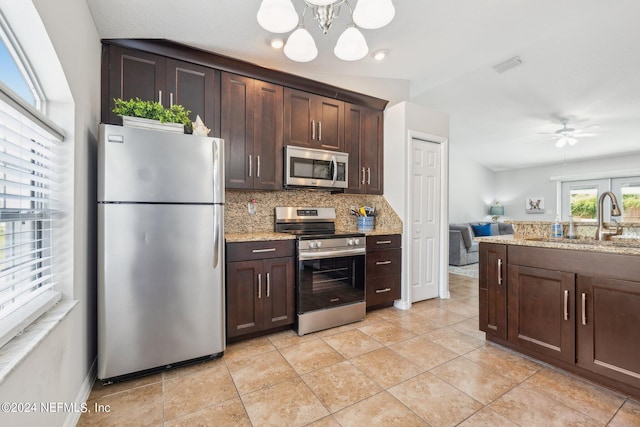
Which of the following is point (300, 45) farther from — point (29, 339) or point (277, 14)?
point (29, 339)

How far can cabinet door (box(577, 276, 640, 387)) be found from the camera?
5.24 feet

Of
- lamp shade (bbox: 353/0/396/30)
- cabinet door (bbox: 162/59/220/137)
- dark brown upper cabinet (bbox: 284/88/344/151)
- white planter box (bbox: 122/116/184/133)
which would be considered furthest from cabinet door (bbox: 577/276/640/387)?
cabinet door (bbox: 162/59/220/137)

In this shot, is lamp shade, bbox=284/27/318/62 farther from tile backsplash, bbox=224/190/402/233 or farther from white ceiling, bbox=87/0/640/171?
tile backsplash, bbox=224/190/402/233

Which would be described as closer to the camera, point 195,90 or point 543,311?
point 543,311

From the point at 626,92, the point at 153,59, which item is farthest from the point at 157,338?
the point at 626,92

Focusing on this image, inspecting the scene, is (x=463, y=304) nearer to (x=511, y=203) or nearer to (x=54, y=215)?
(x=54, y=215)

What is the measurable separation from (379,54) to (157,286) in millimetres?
2627

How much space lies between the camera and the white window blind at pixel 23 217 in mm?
1073

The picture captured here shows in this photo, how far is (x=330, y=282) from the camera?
8.79ft

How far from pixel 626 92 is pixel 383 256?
432 cm

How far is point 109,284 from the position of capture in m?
1.74

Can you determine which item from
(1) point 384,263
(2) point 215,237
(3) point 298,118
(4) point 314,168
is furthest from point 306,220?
(2) point 215,237

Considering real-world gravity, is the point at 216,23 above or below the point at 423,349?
above

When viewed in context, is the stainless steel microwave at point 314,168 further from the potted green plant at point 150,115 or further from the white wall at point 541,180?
the white wall at point 541,180
